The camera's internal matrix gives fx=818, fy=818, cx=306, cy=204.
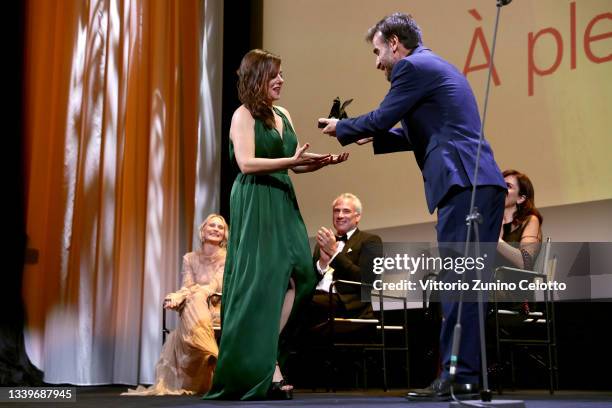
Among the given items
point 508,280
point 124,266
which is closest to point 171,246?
point 124,266

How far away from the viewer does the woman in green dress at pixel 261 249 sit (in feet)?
10.4

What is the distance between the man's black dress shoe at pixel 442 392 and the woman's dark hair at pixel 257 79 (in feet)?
4.12

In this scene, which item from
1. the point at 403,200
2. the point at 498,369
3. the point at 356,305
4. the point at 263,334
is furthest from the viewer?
the point at 403,200

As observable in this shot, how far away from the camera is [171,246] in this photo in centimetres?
597

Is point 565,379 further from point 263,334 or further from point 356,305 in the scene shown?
point 263,334

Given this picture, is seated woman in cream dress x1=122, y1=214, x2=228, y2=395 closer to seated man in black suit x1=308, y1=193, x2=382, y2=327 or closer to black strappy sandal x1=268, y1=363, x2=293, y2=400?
seated man in black suit x1=308, y1=193, x2=382, y2=327

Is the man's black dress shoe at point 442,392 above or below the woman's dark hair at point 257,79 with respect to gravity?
below

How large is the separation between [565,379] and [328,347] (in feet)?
4.88

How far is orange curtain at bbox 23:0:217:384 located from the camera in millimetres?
5727

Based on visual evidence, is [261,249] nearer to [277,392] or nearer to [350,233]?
[277,392]

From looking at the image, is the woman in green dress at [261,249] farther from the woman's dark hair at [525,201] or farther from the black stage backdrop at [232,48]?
the black stage backdrop at [232,48]

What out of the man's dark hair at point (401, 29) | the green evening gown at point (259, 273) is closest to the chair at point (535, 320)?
the green evening gown at point (259, 273)

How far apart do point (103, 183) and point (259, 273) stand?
2933 millimetres

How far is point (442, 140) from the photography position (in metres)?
2.80
